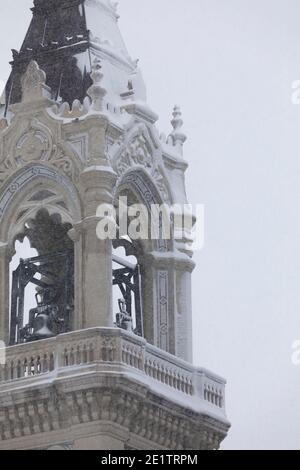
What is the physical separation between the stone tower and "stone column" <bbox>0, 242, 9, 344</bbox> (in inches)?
1.0

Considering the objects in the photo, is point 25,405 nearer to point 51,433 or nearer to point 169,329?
point 51,433

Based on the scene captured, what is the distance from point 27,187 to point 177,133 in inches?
143

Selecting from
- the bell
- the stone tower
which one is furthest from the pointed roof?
the bell

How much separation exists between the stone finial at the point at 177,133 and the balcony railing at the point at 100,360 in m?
4.78

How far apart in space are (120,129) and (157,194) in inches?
70.0

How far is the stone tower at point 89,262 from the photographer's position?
4759 centimetres

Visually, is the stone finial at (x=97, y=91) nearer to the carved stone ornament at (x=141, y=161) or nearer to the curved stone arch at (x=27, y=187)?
the carved stone ornament at (x=141, y=161)

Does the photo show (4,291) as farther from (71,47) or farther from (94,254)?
(71,47)

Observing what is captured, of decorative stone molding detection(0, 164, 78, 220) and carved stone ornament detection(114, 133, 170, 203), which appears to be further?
carved stone ornament detection(114, 133, 170, 203)

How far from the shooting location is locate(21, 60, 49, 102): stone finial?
50.2 metres

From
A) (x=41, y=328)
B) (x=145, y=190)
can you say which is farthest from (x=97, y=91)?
(x=41, y=328)

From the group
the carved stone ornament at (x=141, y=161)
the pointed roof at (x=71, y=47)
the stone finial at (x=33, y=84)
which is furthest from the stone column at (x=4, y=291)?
the pointed roof at (x=71, y=47)

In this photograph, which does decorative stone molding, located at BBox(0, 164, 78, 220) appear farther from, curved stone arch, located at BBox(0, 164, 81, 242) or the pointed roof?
the pointed roof

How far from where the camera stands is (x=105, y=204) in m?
48.9
